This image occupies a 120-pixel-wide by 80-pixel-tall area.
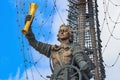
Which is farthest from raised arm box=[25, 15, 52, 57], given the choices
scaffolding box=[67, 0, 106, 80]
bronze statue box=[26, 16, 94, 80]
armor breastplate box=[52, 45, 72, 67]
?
scaffolding box=[67, 0, 106, 80]

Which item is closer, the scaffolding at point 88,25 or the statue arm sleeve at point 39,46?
the statue arm sleeve at point 39,46

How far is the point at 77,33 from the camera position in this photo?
36.2 m

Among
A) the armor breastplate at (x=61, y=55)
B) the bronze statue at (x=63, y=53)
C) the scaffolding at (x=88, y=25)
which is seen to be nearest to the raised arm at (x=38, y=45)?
the bronze statue at (x=63, y=53)

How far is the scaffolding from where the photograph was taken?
36.0 meters

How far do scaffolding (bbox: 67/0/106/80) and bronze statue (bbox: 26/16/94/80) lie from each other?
24890 mm

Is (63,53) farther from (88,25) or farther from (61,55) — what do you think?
(88,25)

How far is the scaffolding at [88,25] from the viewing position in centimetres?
3599

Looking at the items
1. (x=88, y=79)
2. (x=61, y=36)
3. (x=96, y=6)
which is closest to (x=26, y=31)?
(x=61, y=36)

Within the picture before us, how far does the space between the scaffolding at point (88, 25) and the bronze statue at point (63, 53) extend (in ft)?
81.7

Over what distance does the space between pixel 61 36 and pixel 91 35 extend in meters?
27.0

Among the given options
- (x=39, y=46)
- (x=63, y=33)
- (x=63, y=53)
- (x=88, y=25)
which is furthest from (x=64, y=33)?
(x=88, y=25)

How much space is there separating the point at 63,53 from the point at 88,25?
2839cm

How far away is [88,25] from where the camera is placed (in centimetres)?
3825

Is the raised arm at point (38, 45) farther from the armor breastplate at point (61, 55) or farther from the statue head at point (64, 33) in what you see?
the statue head at point (64, 33)
